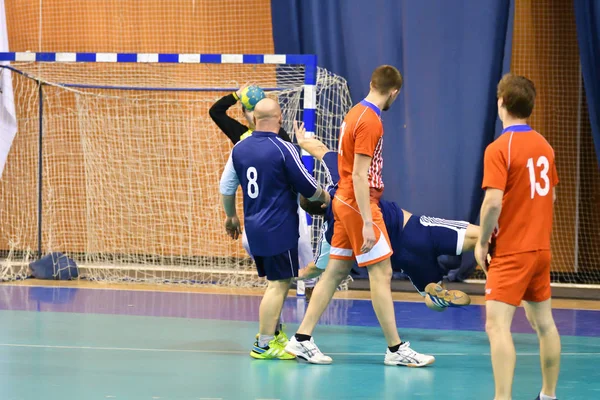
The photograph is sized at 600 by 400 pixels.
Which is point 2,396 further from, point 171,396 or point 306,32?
point 306,32

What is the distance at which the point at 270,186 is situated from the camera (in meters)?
5.57

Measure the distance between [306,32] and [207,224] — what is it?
2637 millimetres

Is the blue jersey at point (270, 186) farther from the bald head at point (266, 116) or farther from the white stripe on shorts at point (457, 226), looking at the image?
the white stripe on shorts at point (457, 226)

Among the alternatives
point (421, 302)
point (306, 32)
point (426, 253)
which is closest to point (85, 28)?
point (306, 32)

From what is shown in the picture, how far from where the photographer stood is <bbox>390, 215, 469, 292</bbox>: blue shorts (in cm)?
614

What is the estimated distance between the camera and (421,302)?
864cm

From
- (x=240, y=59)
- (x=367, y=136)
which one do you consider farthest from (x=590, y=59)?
(x=367, y=136)

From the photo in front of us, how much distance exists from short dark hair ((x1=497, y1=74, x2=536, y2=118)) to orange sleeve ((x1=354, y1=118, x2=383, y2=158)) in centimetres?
114

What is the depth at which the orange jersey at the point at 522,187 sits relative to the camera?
13.4ft

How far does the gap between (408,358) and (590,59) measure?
5.71m

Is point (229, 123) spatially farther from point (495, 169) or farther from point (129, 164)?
point (129, 164)

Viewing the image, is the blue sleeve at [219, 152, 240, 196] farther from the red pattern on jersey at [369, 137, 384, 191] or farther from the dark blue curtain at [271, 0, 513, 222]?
the dark blue curtain at [271, 0, 513, 222]

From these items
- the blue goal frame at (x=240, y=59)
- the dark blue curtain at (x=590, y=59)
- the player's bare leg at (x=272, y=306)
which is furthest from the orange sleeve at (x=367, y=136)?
the dark blue curtain at (x=590, y=59)

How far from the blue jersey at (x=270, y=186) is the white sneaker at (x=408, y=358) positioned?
94cm
